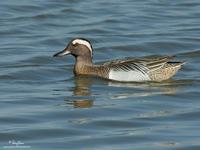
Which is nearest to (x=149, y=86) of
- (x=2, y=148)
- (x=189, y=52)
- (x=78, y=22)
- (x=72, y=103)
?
(x=72, y=103)

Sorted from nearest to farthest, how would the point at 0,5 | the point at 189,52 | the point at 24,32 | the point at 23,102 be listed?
1. the point at 23,102
2. the point at 189,52
3. the point at 24,32
4. the point at 0,5

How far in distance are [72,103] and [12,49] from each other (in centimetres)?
506

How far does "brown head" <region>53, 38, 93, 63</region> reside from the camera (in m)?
18.0

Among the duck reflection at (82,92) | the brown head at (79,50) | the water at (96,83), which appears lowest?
the duck reflection at (82,92)

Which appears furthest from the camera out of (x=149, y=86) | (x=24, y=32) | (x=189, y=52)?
(x=24, y=32)

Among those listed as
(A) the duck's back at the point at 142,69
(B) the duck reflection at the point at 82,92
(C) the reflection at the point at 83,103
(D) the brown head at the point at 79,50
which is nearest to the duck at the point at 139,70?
(A) the duck's back at the point at 142,69

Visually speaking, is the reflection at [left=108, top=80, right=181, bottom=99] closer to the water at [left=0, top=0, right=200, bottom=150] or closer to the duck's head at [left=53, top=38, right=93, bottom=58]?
the water at [left=0, top=0, right=200, bottom=150]

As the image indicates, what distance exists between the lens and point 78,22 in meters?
24.0

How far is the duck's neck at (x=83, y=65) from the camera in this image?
18.0 metres

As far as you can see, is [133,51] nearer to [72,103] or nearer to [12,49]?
[12,49]

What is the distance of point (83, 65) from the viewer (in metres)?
18.0

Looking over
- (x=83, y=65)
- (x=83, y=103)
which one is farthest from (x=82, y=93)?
(x=83, y=65)

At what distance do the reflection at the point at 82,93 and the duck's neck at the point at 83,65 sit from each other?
0.13 metres

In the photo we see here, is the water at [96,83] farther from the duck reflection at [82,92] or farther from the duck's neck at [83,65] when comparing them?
the duck's neck at [83,65]
